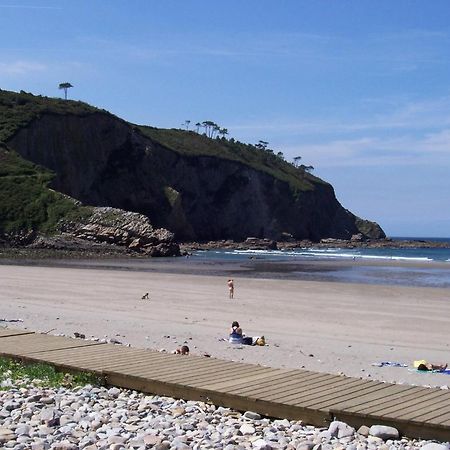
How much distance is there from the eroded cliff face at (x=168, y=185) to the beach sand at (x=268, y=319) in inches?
2264

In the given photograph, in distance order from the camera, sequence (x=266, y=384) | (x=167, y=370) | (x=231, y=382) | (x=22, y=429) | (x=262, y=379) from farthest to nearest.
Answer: (x=167, y=370) < (x=262, y=379) < (x=231, y=382) < (x=266, y=384) < (x=22, y=429)

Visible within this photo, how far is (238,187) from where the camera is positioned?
122 m

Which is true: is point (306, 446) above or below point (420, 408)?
below

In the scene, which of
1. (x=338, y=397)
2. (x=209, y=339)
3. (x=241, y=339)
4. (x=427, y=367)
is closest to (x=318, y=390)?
(x=338, y=397)

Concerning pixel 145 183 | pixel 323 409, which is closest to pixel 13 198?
pixel 145 183

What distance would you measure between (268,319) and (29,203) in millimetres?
58113

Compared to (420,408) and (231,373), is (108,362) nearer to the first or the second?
(231,373)

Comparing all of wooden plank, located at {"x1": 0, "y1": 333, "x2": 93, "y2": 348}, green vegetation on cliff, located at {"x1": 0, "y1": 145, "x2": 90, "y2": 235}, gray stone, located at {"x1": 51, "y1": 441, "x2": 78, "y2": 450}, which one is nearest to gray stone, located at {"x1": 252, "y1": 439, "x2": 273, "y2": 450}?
gray stone, located at {"x1": 51, "y1": 441, "x2": 78, "y2": 450}

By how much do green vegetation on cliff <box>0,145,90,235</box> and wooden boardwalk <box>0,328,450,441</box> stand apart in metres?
60.0

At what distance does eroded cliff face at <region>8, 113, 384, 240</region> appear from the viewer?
299 feet

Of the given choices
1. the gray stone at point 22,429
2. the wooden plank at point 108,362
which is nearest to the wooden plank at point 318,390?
the wooden plank at point 108,362

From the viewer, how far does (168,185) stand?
346 feet

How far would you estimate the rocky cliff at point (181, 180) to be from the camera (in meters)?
91.4

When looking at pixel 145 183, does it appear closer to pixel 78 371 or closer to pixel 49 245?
pixel 49 245
